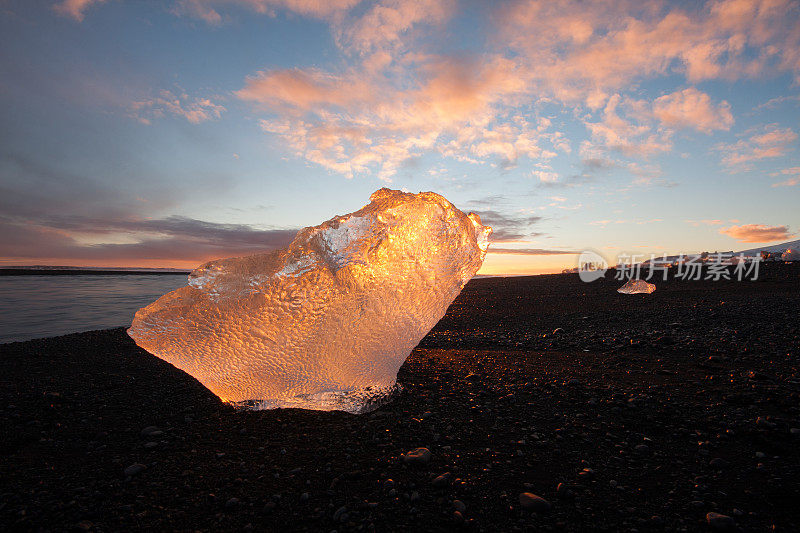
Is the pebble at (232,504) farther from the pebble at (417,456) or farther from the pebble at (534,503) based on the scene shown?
the pebble at (534,503)

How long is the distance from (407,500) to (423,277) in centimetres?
199

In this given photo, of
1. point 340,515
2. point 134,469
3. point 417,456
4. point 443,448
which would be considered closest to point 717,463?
point 443,448

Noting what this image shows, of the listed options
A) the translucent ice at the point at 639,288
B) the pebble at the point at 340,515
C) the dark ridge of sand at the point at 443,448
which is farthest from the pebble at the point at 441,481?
the translucent ice at the point at 639,288

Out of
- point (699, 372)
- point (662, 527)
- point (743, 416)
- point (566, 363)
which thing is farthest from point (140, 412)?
point (699, 372)

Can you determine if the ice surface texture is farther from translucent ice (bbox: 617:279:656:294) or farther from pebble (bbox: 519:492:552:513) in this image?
translucent ice (bbox: 617:279:656:294)

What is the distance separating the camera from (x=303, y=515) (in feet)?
7.04

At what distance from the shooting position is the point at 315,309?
3.55 meters

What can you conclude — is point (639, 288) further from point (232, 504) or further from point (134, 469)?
point (134, 469)

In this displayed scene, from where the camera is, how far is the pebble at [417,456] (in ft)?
8.43

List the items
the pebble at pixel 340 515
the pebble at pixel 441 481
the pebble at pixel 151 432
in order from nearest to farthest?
the pebble at pixel 340 515 → the pebble at pixel 441 481 → the pebble at pixel 151 432

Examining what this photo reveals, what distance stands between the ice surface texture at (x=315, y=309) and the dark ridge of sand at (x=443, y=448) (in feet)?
1.13

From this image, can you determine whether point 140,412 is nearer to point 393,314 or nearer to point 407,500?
point 393,314

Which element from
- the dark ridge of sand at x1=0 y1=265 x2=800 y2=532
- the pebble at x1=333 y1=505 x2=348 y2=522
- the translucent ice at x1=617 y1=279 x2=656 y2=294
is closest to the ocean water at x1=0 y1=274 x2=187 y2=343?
the dark ridge of sand at x1=0 y1=265 x2=800 y2=532

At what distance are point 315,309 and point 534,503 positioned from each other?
230 centimetres
